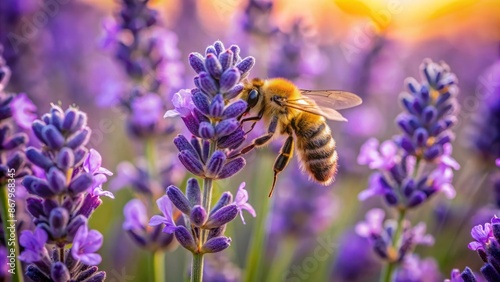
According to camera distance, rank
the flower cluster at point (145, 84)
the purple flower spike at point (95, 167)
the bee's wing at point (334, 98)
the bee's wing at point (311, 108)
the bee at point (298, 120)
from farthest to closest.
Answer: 1. the flower cluster at point (145, 84)
2. the bee's wing at point (334, 98)
3. the bee at point (298, 120)
4. the bee's wing at point (311, 108)
5. the purple flower spike at point (95, 167)

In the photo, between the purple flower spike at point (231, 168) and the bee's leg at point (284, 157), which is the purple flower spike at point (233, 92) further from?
the bee's leg at point (284, 157)

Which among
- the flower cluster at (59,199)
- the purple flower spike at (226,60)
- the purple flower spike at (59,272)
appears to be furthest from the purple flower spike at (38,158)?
the purple flower spike at (226,60)

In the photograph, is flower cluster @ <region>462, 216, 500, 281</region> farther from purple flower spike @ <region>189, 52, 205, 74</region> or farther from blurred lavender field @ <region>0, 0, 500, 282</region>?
purple flower spike @ <region>189, 52, 205, 74</region>

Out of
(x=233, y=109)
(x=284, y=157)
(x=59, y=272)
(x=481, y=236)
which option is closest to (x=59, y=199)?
(x=59, y=272)

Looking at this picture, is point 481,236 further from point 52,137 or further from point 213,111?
point 52,137

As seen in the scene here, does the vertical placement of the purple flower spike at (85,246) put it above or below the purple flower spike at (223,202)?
below

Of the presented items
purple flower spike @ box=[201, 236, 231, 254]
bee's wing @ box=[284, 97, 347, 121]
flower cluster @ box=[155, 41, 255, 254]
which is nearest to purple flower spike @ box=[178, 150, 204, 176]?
flower cluster @ box=[155, 41, 255, 254]

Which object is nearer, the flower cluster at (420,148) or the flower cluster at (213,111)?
the flower cluster at (213,111)
